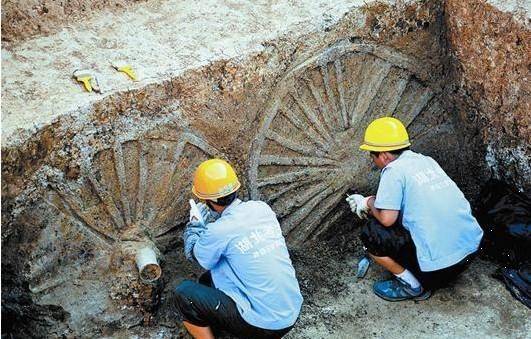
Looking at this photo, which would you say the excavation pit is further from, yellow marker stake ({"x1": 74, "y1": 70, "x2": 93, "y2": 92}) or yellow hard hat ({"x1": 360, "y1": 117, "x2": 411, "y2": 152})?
yellow hard hat ({"x1": 360, "y1": 117, "x2": 411, "y2": 152})

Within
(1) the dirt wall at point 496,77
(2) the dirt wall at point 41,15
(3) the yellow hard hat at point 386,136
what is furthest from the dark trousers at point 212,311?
(1) the dirt wall at point 496,77

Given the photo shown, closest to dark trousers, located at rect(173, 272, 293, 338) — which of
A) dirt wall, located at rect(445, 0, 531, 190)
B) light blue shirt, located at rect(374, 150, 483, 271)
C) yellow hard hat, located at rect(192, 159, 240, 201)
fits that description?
yellow hard hat, located at rect(192, 159, 240, 201)

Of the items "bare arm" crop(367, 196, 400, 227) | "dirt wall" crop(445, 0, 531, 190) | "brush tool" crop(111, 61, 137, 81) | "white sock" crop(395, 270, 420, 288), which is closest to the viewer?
"brush tool" crop(111, 61, 137, 81)

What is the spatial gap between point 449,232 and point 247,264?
3.59 feet

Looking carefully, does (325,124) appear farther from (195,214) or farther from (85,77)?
(85,77)

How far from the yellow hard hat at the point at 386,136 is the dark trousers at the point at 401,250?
397mm

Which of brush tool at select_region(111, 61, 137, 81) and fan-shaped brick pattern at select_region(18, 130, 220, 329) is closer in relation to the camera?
fan-shaped brick pattern at select_region(18, 130, 220, 329)

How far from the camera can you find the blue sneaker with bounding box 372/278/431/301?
13.7ft

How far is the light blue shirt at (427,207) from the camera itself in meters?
3.91

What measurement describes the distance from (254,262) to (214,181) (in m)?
0.43

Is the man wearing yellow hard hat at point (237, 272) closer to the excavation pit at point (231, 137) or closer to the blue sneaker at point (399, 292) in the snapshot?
the excavation pit at point (231, 137)

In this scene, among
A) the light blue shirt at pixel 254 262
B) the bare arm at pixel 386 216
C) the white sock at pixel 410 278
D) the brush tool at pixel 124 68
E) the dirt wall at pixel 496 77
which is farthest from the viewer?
the dirt wall at pixel 496 77

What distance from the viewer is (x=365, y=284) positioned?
14.3 feet

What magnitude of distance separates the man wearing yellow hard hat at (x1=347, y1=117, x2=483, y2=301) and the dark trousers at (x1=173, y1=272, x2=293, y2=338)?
0.75 m
